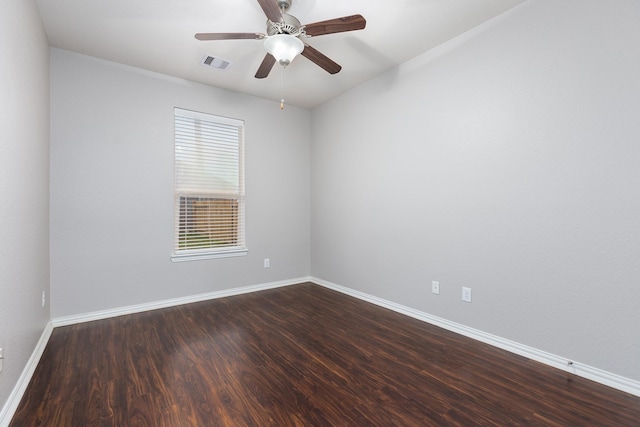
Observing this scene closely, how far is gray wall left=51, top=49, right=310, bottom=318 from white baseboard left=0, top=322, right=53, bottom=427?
60 centimetres

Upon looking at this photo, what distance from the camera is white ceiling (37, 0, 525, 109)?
7.68 ft

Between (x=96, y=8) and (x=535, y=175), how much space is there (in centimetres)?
372

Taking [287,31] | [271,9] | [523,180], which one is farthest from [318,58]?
[523,180]

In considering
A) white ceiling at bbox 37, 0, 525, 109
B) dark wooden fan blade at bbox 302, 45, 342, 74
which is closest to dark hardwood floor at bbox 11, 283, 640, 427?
dark wooden fan blade at bbox 302, 45, 342, 74

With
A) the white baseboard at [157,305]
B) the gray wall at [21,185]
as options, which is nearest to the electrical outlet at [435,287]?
the white baseboard at [157,305]

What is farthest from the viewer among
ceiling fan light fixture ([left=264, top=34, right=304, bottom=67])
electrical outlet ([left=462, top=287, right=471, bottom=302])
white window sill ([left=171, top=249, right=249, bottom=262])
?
white window sill ([left=171, top=249, right=249, bottom=262])

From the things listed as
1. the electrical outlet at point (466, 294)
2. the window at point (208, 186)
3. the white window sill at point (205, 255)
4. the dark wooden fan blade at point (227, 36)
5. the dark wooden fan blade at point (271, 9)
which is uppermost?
the dark wooden fan blade at point (271, 9)

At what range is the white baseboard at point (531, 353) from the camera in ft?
6.17

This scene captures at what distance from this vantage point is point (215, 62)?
3215 mm

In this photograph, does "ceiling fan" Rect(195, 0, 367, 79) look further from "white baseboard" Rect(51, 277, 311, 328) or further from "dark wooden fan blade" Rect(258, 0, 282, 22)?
"white baseboard" Rect(51, 277, 311, 328)

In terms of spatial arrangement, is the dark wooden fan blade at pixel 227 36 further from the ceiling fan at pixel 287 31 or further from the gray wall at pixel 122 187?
the gray wall at pixel 122 187

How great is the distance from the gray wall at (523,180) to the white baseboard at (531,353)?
5cm

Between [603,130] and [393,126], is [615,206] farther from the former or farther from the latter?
[393,126]

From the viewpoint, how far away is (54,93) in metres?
2.91
